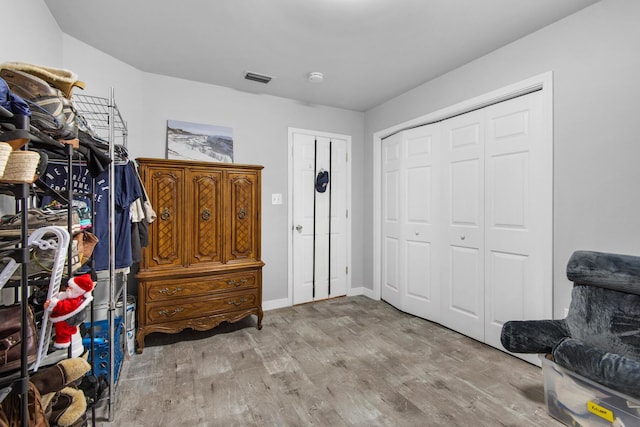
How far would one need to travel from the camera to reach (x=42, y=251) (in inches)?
45.8

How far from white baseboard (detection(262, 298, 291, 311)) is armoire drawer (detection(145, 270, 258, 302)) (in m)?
0.70

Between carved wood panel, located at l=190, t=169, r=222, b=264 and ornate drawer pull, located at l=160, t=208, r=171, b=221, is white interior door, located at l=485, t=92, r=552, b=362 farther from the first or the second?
ornate drawer pull, located at l=160, t=208, r=171, b=221

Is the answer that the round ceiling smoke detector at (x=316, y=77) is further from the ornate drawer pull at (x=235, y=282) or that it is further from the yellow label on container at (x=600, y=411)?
the yellow label on container at (x=600, y=411)

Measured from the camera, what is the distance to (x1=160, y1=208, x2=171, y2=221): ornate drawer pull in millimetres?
2650

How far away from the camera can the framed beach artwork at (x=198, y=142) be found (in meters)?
3.12

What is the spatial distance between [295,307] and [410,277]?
1.39 meters

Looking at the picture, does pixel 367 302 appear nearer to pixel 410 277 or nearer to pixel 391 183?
pixel 410 277

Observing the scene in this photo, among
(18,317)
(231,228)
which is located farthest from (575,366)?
(231,228)

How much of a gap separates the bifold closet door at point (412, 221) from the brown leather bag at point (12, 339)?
121 inches

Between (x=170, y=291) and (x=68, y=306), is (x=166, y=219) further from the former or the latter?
(x=68, y=306)

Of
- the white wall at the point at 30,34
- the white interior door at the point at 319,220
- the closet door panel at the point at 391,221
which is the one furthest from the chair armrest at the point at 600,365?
the white wall at the point at 30,34

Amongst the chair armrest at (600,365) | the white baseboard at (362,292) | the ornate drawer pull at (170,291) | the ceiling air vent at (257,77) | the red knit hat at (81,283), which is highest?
the ceiling air vent at (257,77)

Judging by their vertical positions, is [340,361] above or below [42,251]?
below

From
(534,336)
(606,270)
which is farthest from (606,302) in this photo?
(534,336)
